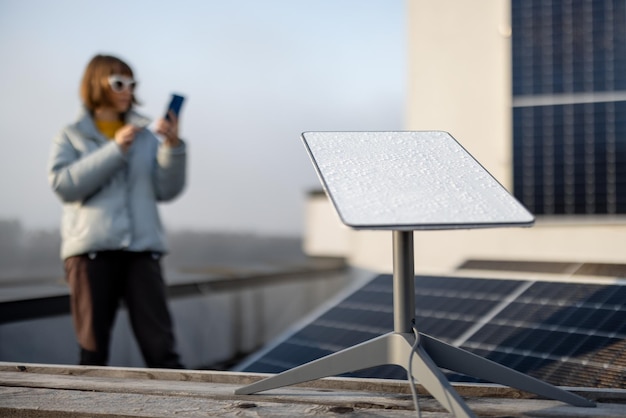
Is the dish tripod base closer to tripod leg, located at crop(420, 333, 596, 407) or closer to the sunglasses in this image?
tripod leg, located at crop(420, 333, 596, 407)

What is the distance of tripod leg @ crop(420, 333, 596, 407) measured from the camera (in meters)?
1.59

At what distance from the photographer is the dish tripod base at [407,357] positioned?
1.59 metres

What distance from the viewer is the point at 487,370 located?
1596 millimetres

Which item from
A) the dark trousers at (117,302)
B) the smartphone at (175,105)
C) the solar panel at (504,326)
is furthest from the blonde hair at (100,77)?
the solar panel at (504,326)

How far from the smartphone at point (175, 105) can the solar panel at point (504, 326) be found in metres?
1.13

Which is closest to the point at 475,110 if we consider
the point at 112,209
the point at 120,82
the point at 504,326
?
the point at 504,326

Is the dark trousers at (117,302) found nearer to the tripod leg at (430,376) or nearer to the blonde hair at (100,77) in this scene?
the blonde hair at (100,77)

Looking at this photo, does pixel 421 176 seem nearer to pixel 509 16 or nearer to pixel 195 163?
pixel 509 16

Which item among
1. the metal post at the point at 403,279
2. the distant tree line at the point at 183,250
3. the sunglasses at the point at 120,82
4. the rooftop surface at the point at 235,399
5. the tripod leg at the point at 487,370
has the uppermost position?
the sunglasses at the point at 120,82

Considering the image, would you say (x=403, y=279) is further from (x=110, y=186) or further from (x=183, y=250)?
(x=183, y=250)

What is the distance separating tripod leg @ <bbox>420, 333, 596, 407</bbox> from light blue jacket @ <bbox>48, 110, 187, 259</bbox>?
5.33 ft

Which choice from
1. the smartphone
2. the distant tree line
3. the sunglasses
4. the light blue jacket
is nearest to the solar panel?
the light blue jacket

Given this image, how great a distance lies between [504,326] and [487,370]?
4.64 feet

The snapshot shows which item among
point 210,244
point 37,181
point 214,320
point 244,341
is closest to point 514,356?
point 214,320
